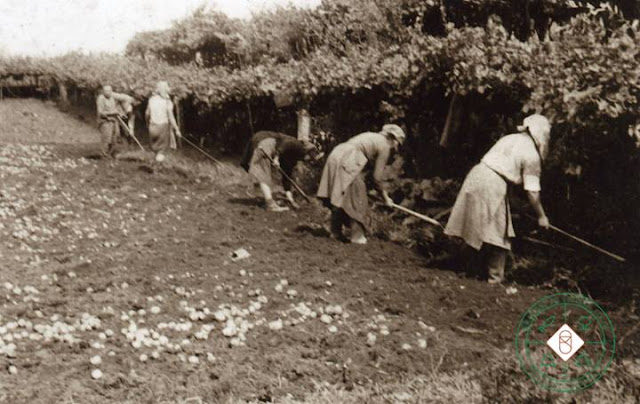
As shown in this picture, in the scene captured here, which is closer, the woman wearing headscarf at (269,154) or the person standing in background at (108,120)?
the woman wearing headscarf at (269,154)

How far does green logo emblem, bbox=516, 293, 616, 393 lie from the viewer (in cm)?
348

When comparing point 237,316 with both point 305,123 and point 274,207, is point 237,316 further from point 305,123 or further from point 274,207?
point 305,123

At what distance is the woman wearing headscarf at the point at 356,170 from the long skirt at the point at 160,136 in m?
5.90

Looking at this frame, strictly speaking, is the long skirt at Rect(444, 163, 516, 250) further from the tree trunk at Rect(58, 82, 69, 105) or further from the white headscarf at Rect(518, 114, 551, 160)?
the tree trunk at Rect(58, 82, 69, 105)

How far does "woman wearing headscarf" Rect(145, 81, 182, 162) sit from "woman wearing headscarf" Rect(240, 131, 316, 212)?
368 cm

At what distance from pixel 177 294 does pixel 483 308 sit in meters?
2.52

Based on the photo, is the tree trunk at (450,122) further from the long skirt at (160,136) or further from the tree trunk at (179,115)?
the tree trunk at (179,115)

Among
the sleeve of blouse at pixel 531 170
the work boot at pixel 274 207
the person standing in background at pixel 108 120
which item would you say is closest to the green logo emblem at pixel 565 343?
the sleeve of blouse at pixel 531 170

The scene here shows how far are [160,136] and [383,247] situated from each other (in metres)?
6.50

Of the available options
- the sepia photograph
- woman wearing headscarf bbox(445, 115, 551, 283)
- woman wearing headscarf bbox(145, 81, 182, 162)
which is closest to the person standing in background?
woman wearing headscarf bbox(145, 81, 182, 162)

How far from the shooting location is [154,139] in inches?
473

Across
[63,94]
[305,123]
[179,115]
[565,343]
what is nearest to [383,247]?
[565,343]

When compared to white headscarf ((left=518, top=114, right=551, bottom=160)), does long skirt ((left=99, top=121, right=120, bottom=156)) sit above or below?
below

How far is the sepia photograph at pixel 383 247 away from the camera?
3961 mm
